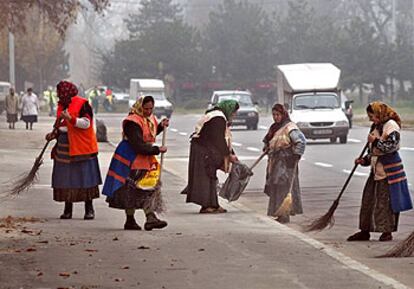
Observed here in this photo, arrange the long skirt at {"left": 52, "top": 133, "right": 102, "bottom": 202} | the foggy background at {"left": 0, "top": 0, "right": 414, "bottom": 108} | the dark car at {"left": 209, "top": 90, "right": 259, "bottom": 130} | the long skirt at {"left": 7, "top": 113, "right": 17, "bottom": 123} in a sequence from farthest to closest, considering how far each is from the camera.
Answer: the foggy background at {"left": 0, "top": 0, "right": 414, "bottom": 108} < the dark car at {"left": 209, "top": 90, "right": 259, "bottom": 130} < the long skirt at {"left": 7, "top": 113, "right": 17, "bottom": 123} < the long skirt at {"left": 52, "top": 133, "right": 102, "bottom": 202}

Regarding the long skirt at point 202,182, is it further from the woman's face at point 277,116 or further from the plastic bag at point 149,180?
the plastic bag at point 149,180

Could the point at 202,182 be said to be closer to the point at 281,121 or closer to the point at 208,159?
the point at 208,159

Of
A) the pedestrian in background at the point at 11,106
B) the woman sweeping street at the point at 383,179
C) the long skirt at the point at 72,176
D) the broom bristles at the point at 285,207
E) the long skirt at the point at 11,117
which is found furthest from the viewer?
the long skirt at the point at 11,117

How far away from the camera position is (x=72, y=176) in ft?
50.8

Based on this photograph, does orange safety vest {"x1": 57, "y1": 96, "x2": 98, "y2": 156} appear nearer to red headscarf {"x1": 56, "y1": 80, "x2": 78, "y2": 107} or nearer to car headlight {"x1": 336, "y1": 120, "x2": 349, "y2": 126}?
red headscarf {"x1": 56, "y1": 80, "x2": 78, "y2": 107}

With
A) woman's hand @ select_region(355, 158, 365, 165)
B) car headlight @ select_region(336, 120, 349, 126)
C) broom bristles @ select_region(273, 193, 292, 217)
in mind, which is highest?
woman's hand @ select_region(355, 158, 365, 165)

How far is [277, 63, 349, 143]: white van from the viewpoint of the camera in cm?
3997

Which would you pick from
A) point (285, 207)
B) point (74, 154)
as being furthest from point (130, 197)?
point (285, 207)

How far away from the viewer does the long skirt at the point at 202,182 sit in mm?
17250

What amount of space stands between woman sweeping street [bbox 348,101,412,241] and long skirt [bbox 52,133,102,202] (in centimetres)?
315

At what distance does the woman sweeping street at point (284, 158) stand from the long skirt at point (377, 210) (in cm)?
271

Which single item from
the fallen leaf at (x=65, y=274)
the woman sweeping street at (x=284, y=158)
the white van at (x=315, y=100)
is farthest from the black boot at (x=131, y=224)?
the white van at (x=315, y=100)

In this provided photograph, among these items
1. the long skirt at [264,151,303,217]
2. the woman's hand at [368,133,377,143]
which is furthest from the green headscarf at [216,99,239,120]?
the woman's hand at [368,133,377,143]

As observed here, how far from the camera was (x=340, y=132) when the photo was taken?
131 feet
